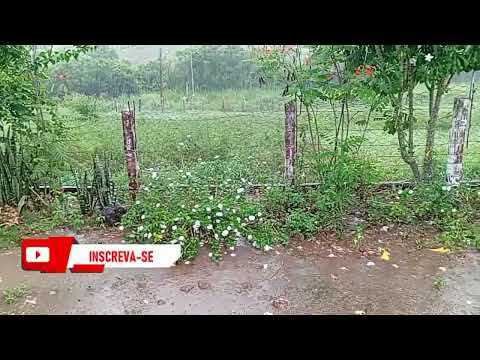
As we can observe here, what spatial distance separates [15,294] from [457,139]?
3.40m

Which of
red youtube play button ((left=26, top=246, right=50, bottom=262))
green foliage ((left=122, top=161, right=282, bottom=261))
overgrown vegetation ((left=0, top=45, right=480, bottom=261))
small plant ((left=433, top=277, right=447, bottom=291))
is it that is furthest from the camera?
overgrown vegetation ((left=0, top=45, right=480, bottom=261))

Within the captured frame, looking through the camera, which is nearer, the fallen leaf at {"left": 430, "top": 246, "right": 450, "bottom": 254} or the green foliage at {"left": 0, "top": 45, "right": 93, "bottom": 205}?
the fallen leaf at {"left": 430, "top": 246, "right": 450, "bottom": 254}

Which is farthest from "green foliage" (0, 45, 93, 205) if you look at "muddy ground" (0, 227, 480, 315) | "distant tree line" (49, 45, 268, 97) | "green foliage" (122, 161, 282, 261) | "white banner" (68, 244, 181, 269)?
"white banner" (68, 244, 181, 269)

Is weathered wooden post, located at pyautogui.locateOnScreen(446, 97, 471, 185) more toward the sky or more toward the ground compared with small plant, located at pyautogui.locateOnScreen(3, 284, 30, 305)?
more toward the sky

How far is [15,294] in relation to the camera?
8.84ft

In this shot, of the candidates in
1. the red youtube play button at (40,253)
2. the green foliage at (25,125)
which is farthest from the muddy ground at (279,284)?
the red youtube play button at (40,253)

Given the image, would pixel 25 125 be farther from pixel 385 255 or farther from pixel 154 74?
pixel 385 255

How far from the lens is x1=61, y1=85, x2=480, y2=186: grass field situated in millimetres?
4316

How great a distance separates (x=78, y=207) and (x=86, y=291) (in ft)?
4.27

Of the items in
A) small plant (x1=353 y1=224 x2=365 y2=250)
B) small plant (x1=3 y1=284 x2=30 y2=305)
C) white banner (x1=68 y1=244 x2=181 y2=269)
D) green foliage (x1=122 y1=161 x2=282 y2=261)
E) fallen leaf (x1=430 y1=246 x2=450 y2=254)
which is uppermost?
white banner (x1=68 y1=244 x2=181 y2=269)

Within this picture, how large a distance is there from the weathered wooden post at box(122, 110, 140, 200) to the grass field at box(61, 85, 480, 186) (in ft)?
0.70

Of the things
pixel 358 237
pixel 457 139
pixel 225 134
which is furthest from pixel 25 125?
pixel 457 139

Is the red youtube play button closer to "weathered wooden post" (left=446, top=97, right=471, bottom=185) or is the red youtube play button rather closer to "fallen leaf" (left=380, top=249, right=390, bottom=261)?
"fallen leaf" (left=380, top=249, right=390, bottom=261)

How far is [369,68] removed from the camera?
369 cm
